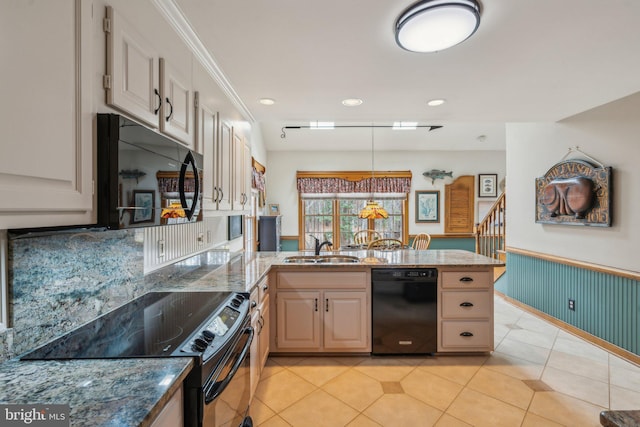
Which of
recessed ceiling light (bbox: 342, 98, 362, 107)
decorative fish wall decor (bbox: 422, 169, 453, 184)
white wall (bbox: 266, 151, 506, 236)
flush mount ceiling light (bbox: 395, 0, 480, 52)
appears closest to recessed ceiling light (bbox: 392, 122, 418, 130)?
white wall (bbox: 266, 151, 506, 236)

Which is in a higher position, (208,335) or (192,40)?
(192,40)

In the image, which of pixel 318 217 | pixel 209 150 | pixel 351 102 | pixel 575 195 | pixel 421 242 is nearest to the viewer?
pixel 209 150

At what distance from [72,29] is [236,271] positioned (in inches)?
67.6

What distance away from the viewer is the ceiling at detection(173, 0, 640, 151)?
150cm

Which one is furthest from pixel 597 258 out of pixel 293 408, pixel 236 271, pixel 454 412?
pixel 236 271

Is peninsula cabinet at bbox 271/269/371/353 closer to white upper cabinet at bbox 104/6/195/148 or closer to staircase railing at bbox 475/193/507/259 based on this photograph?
white upper cabinet at bbox 104/6/195/148

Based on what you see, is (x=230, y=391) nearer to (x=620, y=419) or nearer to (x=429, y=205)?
(x=620, y=419)

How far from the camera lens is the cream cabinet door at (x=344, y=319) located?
255 cm

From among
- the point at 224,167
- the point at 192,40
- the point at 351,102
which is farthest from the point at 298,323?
the point at 192,40

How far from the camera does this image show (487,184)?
246 inches

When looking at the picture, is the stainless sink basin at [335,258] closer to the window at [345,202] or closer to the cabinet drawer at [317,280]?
the cabinet drawer at [317,280]

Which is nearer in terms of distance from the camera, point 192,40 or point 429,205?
point 192,40

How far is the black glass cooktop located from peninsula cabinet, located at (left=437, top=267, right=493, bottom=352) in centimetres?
197

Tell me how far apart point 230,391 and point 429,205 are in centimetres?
578
